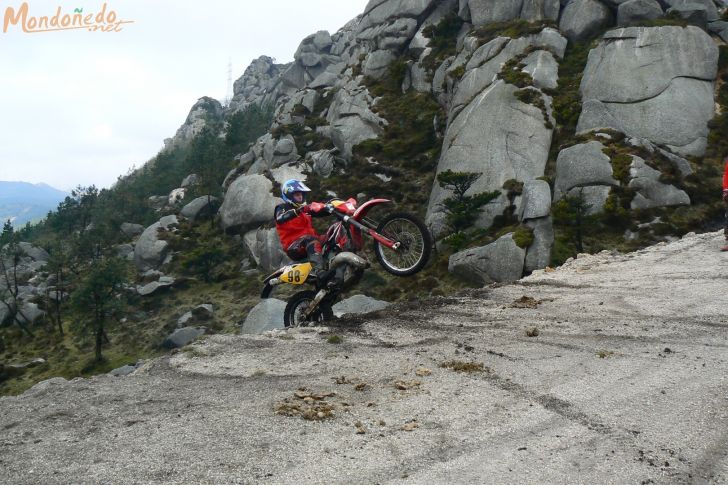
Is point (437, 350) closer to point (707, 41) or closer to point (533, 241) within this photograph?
point (533, 241)

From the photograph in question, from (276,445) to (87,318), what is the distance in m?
41.1

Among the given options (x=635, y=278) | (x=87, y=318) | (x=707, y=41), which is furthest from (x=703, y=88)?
A: (x=87, y=318)

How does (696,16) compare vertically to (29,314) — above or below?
above

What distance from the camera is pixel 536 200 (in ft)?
99.3

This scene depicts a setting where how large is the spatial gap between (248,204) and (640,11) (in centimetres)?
3874

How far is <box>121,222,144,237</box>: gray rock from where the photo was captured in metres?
66.0

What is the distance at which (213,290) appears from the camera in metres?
43.6

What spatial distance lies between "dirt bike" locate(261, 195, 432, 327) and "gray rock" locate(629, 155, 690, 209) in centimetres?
2513

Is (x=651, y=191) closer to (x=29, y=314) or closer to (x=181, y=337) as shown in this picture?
(x=181, y=337)

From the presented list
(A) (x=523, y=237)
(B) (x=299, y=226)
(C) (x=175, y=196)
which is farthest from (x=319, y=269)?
(C) (x=175, y=196)

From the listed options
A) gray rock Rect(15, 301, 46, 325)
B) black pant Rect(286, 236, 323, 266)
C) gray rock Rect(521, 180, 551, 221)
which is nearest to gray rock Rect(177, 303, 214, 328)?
gray rock Rect(15, 301, 46, 325)

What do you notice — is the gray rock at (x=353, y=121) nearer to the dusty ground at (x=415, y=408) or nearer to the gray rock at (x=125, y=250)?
the gray rock at (x=125, y=250)

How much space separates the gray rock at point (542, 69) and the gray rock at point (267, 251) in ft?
83.7

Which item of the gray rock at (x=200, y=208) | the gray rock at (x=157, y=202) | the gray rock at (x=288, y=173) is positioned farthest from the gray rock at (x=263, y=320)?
the gray rock at (x=157, y=202)
